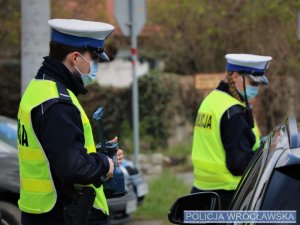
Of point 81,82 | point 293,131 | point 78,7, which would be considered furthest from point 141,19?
point 78,7

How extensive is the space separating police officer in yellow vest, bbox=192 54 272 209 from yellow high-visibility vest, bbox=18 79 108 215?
4.69 ft

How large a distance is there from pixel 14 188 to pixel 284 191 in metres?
4.32

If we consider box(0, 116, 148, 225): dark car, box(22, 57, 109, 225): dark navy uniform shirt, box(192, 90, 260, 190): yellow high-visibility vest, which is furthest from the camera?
box(0, 116, 148, 225): dark car

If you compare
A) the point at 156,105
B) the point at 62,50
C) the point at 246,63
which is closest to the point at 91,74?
the point at 62,50

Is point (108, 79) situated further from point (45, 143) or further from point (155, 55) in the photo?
point (45, 143)

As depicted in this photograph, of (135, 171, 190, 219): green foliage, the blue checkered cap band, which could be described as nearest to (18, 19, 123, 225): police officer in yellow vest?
the blue checkered cap band

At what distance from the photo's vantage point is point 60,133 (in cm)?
314

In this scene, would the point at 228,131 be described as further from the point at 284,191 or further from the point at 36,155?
the point at 284,191

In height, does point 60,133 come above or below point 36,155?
above

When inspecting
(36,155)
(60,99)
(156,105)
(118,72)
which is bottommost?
(118,72)

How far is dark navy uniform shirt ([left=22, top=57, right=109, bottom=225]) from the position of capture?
3.13 metres

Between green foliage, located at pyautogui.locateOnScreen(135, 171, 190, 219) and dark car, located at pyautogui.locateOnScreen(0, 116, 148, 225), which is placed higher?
dark car, located at pyautogui.locateOnScreen(0, 116, 148, 225)

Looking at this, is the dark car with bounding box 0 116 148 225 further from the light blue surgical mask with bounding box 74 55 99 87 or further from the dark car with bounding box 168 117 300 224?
the dark car with bounding box 168 117 300 224

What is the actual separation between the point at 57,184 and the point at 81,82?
0.54m
